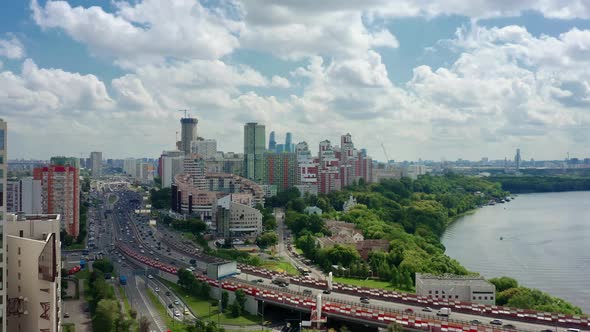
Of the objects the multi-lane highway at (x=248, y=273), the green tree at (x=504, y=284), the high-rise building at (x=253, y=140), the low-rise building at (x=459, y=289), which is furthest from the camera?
the high-rise building at (x=253, y=140)

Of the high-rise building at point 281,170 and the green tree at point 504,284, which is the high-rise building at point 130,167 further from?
the green tree at point 504,284

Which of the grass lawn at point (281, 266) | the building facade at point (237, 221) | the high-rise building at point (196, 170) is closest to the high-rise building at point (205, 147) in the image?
the high-rise building at point (196, 170)

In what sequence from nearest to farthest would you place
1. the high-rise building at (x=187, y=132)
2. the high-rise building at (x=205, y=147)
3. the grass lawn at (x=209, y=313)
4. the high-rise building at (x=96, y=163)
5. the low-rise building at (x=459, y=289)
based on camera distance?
the grass lawn at (x=209, y=313), the low-rise building at (x=459, y=289), the high-rise building at (x=205, y=147), the high-rise building at (x=187, y=132), the high-rise building at (x=96, y=163)

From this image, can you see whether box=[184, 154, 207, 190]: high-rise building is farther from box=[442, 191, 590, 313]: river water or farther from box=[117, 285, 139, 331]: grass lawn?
box=[117, 285, 139, 331]: grass lawn

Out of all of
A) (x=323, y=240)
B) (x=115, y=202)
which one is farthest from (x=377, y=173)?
(x=323, y=240)

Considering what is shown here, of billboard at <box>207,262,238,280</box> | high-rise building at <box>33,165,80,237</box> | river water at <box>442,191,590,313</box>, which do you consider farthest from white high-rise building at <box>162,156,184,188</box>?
billboard at <box>207,262,238,280</box>

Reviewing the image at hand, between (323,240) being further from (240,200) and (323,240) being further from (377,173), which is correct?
(377,173)
